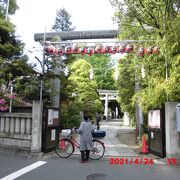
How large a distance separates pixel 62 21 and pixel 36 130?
31215mm

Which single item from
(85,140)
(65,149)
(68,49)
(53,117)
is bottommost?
(65,149)

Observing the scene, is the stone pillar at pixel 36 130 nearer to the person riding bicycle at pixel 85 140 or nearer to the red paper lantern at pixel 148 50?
the person riding bicycle at pixel 85 140

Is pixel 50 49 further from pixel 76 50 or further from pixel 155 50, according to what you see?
pixel 155 50

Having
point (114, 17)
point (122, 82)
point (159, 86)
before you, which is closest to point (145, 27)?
point (114, 17)

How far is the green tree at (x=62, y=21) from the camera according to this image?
1542 inches

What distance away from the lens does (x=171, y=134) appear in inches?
390

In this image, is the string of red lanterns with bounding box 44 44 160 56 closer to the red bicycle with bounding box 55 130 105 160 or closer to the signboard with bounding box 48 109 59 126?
the signboard with bounding box 48 109 59 126

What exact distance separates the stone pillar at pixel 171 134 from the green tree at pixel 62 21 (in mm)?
31008

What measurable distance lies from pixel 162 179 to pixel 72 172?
8.58ft

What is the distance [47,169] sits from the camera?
849cm

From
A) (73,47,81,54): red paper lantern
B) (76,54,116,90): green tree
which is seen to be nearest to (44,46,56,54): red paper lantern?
(73,47,81,54): red paper lantern

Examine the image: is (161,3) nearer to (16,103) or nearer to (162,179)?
(162,179)

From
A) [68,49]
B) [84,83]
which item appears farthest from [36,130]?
[84,83]

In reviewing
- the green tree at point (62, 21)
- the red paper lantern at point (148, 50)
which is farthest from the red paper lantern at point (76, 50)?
the green tree at point (62, 21)
